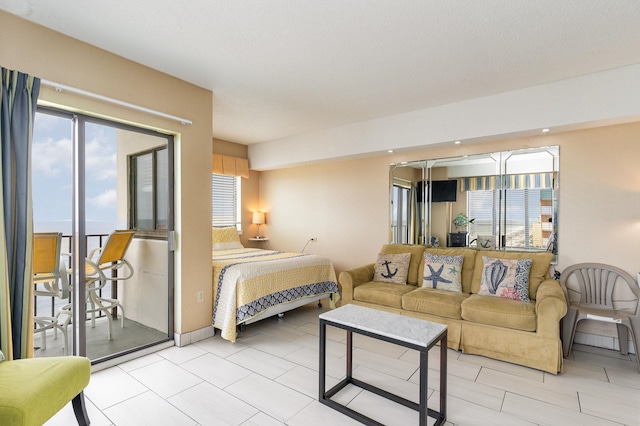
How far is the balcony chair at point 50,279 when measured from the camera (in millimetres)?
2383

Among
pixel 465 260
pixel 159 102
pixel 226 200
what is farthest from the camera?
pixel 226 200

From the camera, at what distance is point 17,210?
207 centimetres

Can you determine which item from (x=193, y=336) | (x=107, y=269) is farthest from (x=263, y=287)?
(x=107, y=269)

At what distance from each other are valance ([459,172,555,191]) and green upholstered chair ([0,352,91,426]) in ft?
13.6

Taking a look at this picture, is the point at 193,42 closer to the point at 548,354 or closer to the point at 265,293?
the point at 265,293

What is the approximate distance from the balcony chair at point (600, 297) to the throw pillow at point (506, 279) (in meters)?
0.41

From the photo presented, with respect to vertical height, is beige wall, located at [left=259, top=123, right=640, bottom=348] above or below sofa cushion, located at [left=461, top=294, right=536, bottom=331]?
above

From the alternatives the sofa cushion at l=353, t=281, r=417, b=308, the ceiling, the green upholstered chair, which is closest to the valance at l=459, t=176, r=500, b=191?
the ceiling

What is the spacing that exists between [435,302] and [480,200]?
1510mm

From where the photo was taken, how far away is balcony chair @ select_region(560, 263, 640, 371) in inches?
112

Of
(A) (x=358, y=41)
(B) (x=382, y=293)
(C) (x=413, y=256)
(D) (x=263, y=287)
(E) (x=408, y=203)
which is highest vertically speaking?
(A) (x=358, y=41)

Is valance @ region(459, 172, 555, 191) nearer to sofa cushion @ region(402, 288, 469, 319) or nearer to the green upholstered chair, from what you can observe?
sofa cushion @ region(402, 288, 469, 319)

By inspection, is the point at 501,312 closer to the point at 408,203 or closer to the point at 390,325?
the point at 390,325

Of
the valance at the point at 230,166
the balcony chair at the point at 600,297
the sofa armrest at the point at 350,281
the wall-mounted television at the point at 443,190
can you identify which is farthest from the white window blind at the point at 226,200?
the balcony chair at the point at 600,297
